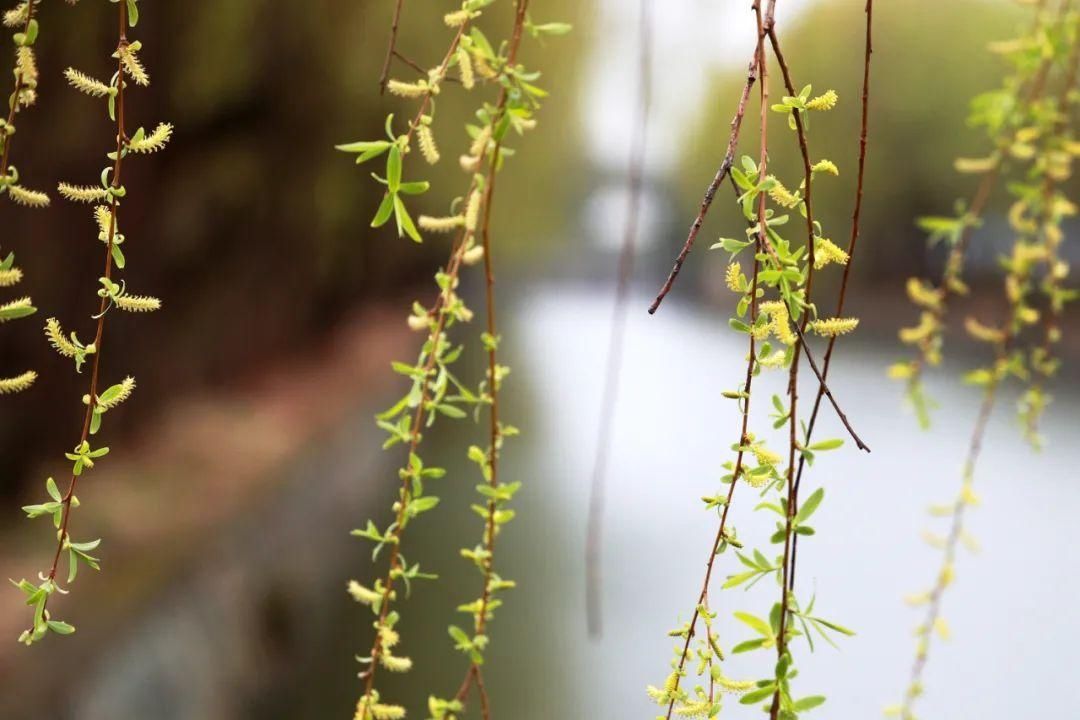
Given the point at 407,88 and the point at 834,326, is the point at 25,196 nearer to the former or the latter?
the point at 407,88

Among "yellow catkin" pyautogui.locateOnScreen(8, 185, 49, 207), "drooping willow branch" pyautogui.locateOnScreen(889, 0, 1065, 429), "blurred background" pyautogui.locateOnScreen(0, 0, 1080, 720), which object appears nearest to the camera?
"yellow catkin" pyautogui.locateOnScreen(8, 185, 49, 207)

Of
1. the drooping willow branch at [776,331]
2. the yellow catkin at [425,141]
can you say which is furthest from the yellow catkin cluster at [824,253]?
the yellow catkin at [425,141]

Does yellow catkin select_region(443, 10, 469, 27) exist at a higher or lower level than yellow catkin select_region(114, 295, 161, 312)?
higher

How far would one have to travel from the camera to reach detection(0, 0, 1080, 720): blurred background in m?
0.84

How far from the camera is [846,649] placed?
36.5 inches

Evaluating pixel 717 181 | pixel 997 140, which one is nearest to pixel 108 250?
pixel 717 181

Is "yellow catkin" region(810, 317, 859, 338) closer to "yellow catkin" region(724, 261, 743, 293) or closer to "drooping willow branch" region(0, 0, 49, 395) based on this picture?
"yellow catkin" region(724, 261, 743, 293)

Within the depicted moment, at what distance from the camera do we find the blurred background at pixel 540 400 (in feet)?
2.74

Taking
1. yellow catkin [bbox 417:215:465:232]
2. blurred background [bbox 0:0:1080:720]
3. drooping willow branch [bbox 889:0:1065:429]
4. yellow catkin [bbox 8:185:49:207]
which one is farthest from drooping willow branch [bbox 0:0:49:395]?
blurred background [bbox 0:0:1080:720]

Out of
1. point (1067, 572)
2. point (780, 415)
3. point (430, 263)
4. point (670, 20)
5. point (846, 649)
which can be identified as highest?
point (670, 20)

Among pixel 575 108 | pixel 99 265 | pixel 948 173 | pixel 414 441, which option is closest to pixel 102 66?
pixel 99 265

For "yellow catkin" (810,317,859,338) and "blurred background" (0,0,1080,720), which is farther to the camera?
"blurred background" (0,0,1080,720)

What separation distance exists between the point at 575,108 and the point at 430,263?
1.67 ft

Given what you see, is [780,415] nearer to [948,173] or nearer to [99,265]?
[99,265]
